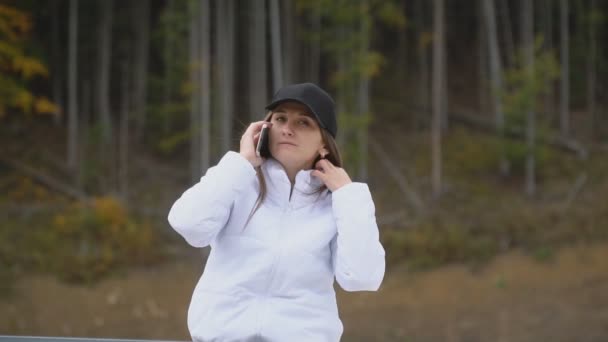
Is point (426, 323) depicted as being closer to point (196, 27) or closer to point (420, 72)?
point (196, 27)

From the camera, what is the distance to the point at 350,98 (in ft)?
57.3

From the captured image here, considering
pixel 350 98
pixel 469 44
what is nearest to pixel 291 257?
pixel 350 98

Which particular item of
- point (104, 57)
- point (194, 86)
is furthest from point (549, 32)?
point (104, 57)

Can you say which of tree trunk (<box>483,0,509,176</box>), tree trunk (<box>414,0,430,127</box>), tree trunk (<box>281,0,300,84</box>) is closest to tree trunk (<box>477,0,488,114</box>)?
tree trunk (<box>414,0,430,127</box>)

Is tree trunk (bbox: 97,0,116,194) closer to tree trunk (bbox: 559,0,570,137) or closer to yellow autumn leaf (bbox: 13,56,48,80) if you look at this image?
yellow autumn leaf (bbox: 13,56,48,80)

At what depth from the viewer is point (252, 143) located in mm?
2086

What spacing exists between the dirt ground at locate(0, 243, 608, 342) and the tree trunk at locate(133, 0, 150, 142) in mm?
4779

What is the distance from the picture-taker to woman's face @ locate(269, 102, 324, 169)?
2.09 m

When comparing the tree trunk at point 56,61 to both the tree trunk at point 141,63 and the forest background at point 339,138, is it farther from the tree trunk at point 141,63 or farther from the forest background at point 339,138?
the tree trunk at point 141,63

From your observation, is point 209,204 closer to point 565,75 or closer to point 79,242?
point 79,242

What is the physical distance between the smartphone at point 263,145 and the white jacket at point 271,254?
7cm

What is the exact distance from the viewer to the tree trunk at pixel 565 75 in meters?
18.8

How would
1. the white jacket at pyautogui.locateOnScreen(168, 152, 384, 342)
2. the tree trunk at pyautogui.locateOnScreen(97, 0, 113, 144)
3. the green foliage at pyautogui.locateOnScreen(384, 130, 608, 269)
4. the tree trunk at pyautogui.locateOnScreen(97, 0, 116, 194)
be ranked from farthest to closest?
the tree trunk at pyautogui.locateOnScreen(97, 0, 113, 144) < the tree trunk at pyautogui.locateOnScreen(97, 0, 116, 194) < the green foliage at pyautogui.locateOnScreen(384, 130, 608, 269) < the white jacket at pyautogui.locateOnScreen(168, 152, 384, 342)

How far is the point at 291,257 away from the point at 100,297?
521 inches
